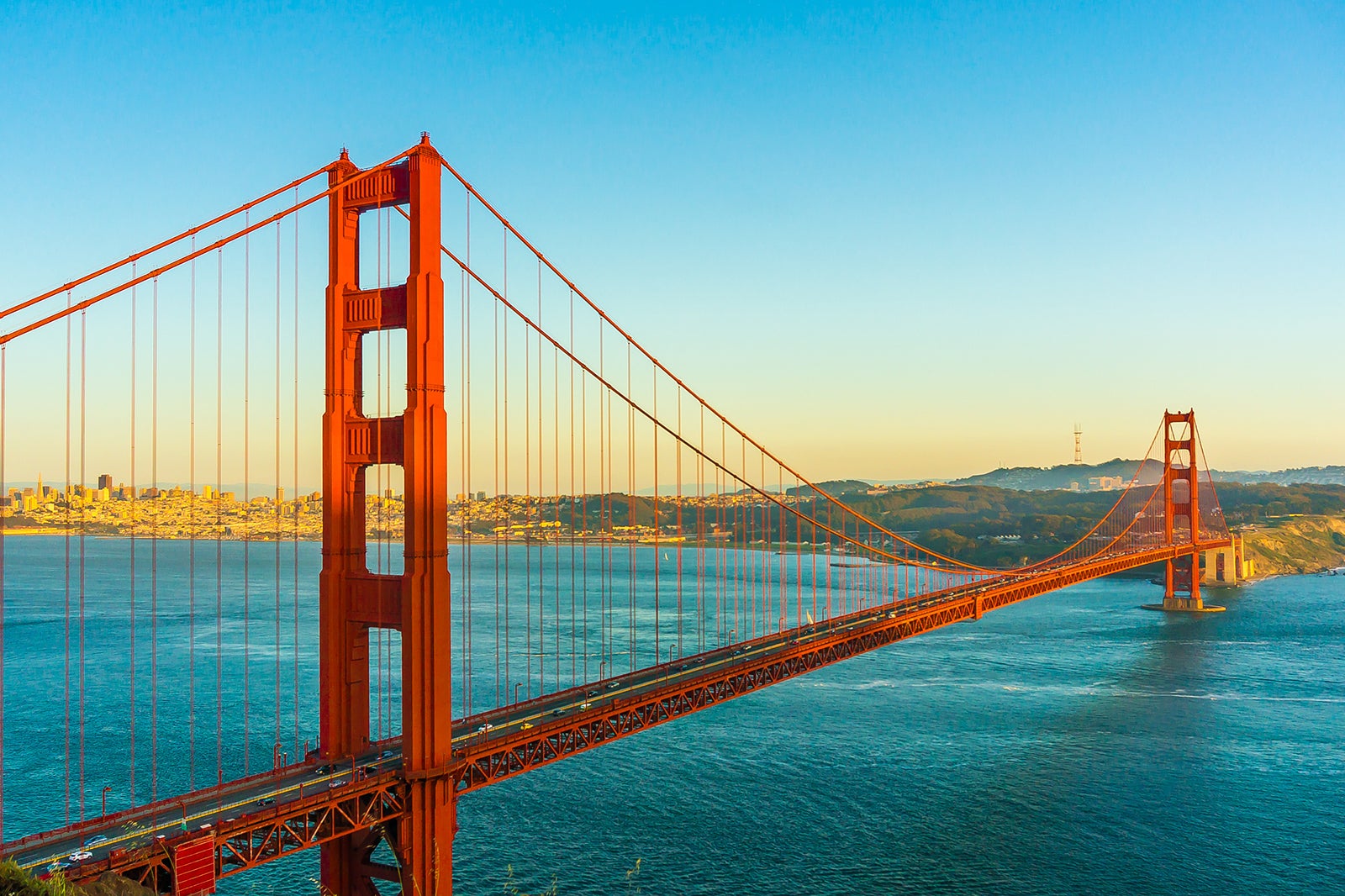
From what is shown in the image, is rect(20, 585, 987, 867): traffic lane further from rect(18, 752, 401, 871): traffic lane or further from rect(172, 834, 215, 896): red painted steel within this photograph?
rect(172, 834, 215, 896): red painted steel

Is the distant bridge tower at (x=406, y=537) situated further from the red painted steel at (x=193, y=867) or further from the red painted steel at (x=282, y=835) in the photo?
the red painted steel at (x=193, y=867)

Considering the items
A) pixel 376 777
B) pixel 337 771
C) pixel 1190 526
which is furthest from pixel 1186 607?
pixel 376 777

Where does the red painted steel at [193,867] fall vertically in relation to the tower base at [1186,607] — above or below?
above

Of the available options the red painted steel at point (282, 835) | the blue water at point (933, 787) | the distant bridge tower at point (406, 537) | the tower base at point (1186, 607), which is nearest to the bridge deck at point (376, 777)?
the red painted steel at point (282, 835)

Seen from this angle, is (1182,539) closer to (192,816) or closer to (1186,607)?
(1186,607)

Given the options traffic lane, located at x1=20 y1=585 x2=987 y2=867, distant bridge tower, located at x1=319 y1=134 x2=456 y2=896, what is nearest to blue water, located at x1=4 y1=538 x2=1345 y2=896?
traffic lane, located at x1=20 y1=585 x2=987 y2=867

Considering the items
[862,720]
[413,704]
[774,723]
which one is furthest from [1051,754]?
[413,704]
